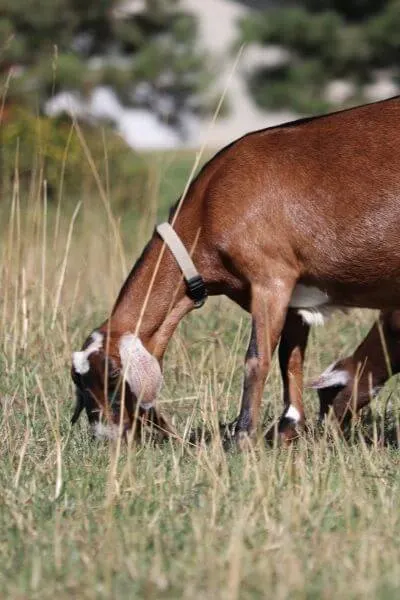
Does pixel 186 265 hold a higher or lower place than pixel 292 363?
higher

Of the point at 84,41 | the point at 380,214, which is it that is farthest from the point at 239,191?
the point at 84,41

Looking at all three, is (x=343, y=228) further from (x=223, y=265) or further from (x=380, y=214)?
(x=223, y=265)

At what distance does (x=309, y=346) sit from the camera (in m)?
7.16

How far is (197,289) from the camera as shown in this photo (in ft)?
18.2

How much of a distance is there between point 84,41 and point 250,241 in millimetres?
19117

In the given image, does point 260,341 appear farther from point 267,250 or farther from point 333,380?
point 333,380

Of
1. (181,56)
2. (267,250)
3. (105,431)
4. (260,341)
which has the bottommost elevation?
(105,431)

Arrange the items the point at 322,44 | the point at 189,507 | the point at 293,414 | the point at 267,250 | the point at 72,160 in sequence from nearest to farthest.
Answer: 1. the point at 189,507
2. the point at 267,250
3. the point at 293,414
4. the point at 72,160
5. the point at 322,44

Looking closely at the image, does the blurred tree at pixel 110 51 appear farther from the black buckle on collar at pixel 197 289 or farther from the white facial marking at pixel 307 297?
the white facial marking at pixel 307 297

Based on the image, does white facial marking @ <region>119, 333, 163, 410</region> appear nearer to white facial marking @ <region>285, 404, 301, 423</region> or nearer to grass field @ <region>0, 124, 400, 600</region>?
grass field @ <region>0, 124, 400, 600</region>

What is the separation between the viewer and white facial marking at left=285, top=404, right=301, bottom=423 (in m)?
5.81

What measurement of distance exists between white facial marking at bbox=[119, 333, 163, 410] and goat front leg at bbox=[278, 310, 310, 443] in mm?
628

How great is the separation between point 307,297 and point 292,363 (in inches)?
19.2

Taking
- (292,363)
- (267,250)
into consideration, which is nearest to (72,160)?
(292,363)
